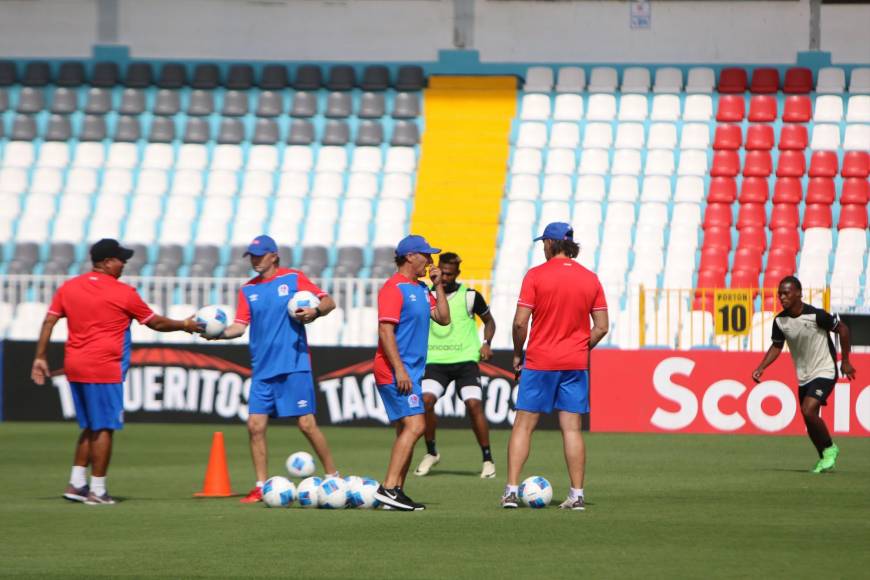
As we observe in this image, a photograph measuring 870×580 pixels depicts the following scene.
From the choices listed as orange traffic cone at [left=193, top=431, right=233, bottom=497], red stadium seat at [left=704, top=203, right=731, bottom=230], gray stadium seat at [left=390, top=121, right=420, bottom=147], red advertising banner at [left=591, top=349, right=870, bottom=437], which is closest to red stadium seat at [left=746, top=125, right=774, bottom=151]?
red stadium seat at [left=704, top=203, right=731, bottom=230]

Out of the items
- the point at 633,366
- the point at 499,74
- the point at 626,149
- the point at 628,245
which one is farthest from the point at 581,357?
the point at 499,74

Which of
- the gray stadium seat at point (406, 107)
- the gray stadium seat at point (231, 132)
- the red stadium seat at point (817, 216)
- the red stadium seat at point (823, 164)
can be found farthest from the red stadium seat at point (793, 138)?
the gray stadium seat at point (231, 132)

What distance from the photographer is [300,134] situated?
2953 centimetres

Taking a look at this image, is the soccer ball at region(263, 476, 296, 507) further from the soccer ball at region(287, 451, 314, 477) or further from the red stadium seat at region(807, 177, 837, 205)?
the red stadium seat at region(807, 177, 837, 205)

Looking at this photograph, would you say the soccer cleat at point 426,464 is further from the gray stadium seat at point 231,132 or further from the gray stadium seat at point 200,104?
the gray stadium seat at point 200,104

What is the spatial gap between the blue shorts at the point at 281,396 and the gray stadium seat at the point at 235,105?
17.9 meters

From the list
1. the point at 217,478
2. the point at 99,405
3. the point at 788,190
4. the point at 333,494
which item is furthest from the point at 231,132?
the point at 333,494

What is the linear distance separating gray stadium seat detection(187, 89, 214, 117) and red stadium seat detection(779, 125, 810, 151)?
1104cm

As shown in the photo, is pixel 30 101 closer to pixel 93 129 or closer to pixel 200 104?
pixel 93 129

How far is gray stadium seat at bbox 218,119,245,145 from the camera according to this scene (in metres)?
29.7

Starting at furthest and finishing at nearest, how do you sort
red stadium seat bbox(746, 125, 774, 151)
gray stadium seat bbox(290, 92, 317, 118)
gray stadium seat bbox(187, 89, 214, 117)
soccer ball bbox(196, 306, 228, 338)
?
1. gray stadium seat bbox(187, 89, 214, 117)
2. gray stadium seat bbox(290, 92, 317, 118)
3. red stadium seat bbox(746, 125, 774, 151)
4. soccer ball bbox(196, 306, 228, 338)

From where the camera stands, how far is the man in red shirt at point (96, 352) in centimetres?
1261

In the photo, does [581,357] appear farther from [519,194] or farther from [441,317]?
[519,194]

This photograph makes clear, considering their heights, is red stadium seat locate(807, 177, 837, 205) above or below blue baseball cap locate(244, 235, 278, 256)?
above
